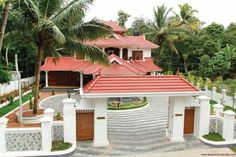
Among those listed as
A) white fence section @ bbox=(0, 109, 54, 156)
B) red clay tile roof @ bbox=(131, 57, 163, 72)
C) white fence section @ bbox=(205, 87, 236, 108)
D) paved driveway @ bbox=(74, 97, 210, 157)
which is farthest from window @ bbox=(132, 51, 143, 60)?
white fence section @ bbox=(0, 109, 54, 156)

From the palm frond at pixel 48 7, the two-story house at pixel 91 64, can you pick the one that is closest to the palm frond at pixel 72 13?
the palm frond at pixel 48 7

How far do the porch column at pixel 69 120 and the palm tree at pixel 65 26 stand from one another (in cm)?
444

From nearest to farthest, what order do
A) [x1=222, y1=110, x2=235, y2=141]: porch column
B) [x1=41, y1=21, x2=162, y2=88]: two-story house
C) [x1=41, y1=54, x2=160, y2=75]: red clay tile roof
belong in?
1. [x1=222, y1=110, x2=235, y2=141]: porch column
2. [x1=41, y1=54, x2=160, y2=75]: red clay tile roof
3. [x1=41, y1=21, x2=162, y2=88]: two-story house

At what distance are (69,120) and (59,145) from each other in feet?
3.53

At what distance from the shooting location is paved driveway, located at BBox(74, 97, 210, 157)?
434 inches

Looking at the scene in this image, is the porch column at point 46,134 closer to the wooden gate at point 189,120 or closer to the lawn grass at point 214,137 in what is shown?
the wooden gate at point 189,120

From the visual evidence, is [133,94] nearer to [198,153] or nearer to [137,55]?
[198,153]

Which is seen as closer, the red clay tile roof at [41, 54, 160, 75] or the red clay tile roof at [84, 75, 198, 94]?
the red clay tile roof at [84, 75, 198, 94]

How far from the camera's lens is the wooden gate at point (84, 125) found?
1180cm

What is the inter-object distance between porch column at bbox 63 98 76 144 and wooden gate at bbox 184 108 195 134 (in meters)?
5.26

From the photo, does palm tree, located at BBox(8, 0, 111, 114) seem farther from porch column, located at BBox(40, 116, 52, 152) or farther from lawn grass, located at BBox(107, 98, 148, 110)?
porch column, located at BBox(40, 116, 52, 152)

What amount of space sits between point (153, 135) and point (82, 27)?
22.2 ft

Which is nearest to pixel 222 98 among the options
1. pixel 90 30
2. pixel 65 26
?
pixel 90 30

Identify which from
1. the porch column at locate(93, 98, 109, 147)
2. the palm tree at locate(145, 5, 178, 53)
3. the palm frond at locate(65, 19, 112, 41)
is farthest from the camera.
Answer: the palm tree at locate(145, 5, 178, 53)
